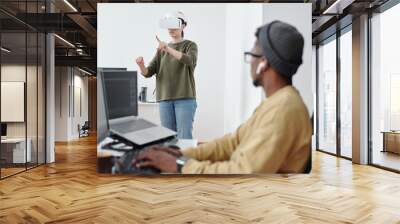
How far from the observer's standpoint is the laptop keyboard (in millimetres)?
3771

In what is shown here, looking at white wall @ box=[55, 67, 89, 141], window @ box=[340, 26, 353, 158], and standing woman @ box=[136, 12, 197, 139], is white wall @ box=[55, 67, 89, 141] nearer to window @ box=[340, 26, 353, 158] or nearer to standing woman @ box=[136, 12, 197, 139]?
window @ box=[340, 26, 353, 158]

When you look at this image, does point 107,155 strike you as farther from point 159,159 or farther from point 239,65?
point 239,65

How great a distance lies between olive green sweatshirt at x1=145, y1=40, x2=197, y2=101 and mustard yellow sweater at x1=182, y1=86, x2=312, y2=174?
2.16ft

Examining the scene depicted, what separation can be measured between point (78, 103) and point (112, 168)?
14165 millimetres

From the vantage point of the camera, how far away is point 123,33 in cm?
387

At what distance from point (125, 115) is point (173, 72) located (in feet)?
1.98

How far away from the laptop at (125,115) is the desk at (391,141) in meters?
4.84

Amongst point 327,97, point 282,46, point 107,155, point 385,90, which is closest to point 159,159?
point 107,155

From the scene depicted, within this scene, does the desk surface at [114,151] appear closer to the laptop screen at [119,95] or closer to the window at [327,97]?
the laptop screen at [119,95]

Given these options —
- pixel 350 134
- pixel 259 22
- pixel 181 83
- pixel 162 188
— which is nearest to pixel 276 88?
pixel 259 22

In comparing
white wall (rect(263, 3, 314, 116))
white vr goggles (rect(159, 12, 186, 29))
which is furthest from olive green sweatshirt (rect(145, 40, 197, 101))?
white wall (rect(263, 3, 314, 116))

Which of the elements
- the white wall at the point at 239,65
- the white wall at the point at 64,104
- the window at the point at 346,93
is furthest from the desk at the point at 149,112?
the white wall at the point at 64,104

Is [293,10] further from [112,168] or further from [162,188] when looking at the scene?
[162,188]

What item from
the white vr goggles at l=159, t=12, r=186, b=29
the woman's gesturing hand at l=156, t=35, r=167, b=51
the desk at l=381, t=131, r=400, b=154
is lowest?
the desk at l=381, t=131, r=400, b=154
